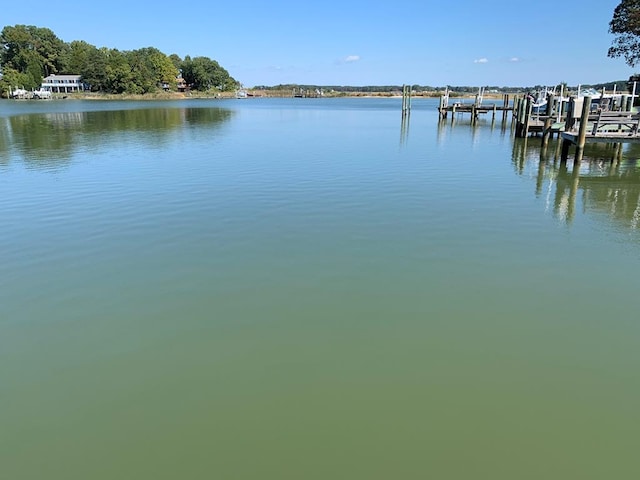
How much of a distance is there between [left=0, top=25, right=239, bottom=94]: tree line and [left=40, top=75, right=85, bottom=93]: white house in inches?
73.1

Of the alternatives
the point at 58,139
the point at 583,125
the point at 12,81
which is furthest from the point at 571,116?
the point at 12,81

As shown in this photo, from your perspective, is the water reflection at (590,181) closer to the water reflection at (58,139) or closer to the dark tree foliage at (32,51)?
the water reflection at (58,139)

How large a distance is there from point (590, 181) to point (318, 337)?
14.4 meters

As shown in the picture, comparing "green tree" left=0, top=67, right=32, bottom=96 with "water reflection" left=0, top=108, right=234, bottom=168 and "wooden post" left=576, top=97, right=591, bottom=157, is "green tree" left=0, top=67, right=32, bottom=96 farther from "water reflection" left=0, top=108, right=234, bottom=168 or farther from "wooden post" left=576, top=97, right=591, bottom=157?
"wooden post" left=576, top=97, right=591, bottom=157

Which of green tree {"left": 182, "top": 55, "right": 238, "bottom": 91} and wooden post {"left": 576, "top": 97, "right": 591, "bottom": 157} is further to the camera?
green tree {"left": 182, "top": 55, "right": 238, "bottom": 91}

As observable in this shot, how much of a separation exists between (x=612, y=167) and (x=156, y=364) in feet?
65.5

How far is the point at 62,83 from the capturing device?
121m

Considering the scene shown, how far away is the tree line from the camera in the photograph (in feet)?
378

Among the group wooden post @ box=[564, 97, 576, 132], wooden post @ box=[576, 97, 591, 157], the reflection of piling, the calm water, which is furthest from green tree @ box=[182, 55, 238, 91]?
the calm water

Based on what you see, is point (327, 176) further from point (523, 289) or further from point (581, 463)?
point (581, 463)

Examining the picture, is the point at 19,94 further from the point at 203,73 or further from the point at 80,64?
the point at 203,73

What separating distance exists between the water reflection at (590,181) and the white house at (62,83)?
422ft

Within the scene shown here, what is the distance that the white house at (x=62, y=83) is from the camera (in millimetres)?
120188

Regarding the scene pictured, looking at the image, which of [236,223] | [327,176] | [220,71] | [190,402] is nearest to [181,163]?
[327,176]
